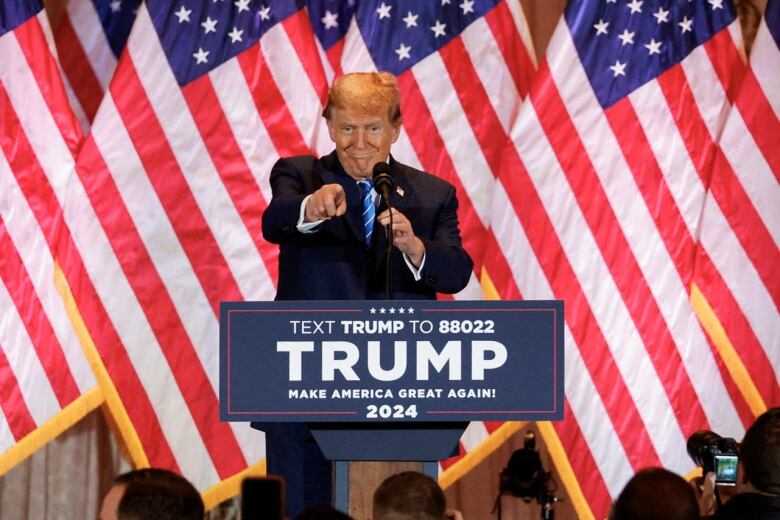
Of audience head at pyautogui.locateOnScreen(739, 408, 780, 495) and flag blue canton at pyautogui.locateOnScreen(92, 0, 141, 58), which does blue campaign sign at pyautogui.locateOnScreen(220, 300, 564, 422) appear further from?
flag blue canton at pyautogui.locateOnScreen(92, 0, 141, 58)

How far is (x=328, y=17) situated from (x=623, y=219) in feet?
5.22

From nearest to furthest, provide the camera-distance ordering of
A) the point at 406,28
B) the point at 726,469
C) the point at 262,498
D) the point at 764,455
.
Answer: the point at 262,498, the point at 764,455, the point at 726,469, the point at 406,28

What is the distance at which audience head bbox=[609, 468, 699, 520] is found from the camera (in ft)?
7.57

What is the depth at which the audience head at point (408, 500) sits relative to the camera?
2625 mm

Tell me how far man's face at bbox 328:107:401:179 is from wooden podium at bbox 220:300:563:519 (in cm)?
89

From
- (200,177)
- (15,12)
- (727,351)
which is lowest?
(727,351)

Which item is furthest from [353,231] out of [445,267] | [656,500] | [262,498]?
[262,498]

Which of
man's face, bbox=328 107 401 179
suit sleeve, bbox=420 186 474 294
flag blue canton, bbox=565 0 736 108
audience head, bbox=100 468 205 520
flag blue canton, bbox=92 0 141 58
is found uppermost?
flag blue canton, bbox=92 0 141 58

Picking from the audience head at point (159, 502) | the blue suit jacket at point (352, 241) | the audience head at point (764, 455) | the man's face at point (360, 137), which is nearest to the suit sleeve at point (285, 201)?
the blue suit jacket at point (352, 241)

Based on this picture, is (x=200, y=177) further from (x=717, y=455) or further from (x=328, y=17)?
(x=717, y=455)

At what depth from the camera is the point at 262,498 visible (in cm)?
151

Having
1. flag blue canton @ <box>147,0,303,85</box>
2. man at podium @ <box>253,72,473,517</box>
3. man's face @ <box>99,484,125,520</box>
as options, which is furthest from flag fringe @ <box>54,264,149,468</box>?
man's face @ <box>99,484,125,520</box>

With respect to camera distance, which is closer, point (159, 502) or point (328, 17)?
point (159, 502)

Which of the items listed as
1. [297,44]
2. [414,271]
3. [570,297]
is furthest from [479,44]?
[414,271]
